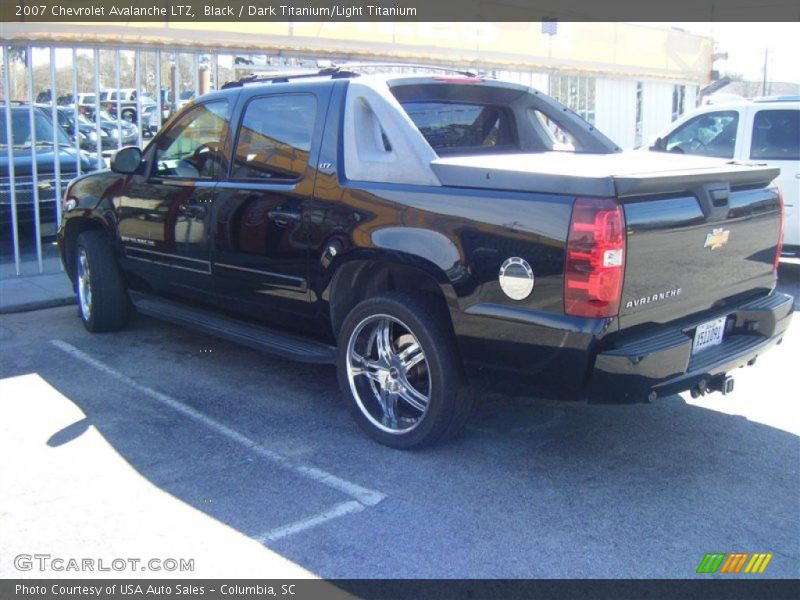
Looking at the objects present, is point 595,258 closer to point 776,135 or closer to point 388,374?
point 388,374

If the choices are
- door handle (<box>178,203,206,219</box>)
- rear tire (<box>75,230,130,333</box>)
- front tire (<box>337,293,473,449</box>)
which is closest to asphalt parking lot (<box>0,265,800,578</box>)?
front tire (<box>337,293,473,449</box>)

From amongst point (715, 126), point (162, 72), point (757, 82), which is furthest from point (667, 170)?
point (757, 82)

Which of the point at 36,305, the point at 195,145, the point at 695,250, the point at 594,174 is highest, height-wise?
the point at 195,145

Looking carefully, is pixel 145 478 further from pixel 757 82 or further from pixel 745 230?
pixel 757 82

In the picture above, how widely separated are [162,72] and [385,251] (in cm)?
653

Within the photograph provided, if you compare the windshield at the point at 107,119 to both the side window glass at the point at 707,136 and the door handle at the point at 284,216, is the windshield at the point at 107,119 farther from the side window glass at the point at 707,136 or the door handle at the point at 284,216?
the side window glass at the point at 707,136

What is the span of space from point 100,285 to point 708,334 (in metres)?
4.49

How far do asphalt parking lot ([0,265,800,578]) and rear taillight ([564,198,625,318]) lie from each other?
0.97 metres

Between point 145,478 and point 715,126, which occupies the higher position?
point 715,126

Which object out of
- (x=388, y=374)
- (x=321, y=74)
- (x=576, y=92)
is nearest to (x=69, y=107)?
(x=321, y=74)

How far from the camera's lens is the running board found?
4.84 m

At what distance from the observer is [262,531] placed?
142 inches

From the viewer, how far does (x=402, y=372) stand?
444 cm

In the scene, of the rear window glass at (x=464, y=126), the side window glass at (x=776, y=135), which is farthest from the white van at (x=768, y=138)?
the rear window glass at (x=464, y=126)
